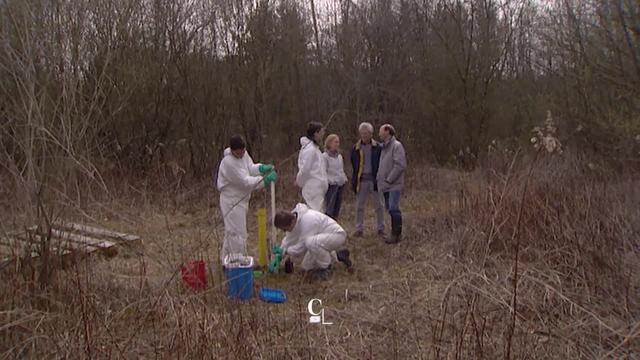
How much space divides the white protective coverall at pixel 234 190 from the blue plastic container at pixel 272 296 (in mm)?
1058

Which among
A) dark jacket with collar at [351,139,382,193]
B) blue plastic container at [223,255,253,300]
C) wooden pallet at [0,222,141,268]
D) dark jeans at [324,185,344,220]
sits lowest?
blue plastic container at [223,255,253,300]

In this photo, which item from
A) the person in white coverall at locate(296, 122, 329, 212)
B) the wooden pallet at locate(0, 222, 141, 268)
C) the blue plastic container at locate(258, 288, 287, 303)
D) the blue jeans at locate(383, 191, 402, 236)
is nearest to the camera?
the wooden pallet at locate(0, 222, 141, 268)

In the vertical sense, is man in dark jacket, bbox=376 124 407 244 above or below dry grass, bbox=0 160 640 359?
above

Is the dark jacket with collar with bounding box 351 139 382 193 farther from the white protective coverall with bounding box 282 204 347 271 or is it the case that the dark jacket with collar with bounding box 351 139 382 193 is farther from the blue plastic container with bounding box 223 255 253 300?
the blue plastic container with bounding box 223 255 253 300

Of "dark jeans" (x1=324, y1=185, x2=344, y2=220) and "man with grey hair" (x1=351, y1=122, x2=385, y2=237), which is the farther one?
"dark jeans" (x1=324, y1=185, x2=344, y2=220)

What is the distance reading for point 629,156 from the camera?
27.1 ft

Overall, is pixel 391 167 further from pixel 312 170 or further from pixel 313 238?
pixel 313 238

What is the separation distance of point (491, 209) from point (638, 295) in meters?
1.87

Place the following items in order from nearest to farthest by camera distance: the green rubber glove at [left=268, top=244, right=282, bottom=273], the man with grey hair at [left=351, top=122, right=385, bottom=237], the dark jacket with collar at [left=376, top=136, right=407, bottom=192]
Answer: the green rubber glove at [left=268, top=244, right=282, bottom=273]
the dark jacket with collar at [left=376, top=136, right=407, bottom=192]
the man with grey hair at [left=351, top=122, right=385, bottom=237]

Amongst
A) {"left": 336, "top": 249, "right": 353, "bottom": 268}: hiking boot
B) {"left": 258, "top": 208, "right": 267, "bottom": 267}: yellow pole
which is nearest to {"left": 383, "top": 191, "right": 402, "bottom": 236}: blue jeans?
{"left": 336, "top": 249, "right": 353, "bottom": 268}: hiking boot

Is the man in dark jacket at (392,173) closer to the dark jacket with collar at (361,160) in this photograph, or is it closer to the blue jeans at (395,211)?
the blue jeans at (395,211)

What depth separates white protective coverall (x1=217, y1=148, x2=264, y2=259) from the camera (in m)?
5.57

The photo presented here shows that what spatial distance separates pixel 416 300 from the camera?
427 centimetres

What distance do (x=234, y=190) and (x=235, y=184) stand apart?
5.1 inches
